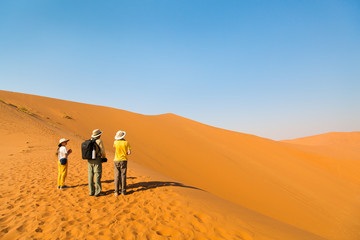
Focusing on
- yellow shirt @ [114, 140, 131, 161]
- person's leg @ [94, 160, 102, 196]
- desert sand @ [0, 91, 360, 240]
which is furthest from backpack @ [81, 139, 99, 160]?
desert sand @ [0, 91, 360, 240]

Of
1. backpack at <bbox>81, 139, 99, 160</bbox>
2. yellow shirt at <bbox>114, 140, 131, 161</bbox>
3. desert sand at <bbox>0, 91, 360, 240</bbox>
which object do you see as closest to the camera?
desert sand at <bbox>0, 91, 360, 240</bbox>

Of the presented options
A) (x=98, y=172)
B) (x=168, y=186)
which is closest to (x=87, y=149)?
(x=98, y=172)

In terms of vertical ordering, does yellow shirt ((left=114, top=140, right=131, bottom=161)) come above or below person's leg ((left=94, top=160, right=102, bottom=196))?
above

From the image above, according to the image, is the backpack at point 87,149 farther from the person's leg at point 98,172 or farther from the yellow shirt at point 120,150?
the yellow shirt at point 120,150

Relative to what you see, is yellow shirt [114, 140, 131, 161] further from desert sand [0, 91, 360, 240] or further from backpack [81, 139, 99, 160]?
desert sand [0, 91, 360, 240]

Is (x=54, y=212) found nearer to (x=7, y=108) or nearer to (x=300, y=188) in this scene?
(x=300, y=188)

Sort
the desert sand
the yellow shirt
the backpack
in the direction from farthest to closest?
the yellow shirt < the backpack < the desert sand

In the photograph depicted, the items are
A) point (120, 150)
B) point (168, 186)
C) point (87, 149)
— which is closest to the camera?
point (87, 149)

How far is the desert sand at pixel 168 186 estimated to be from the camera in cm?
369

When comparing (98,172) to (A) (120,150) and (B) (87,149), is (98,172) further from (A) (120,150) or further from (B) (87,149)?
(A) (120,150)

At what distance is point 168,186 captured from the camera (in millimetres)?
6191

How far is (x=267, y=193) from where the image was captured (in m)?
11.4

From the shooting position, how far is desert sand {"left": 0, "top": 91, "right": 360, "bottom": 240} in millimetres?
3689

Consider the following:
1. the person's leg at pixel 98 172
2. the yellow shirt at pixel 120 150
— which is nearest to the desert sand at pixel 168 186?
the person's leg at pixel 98 172
